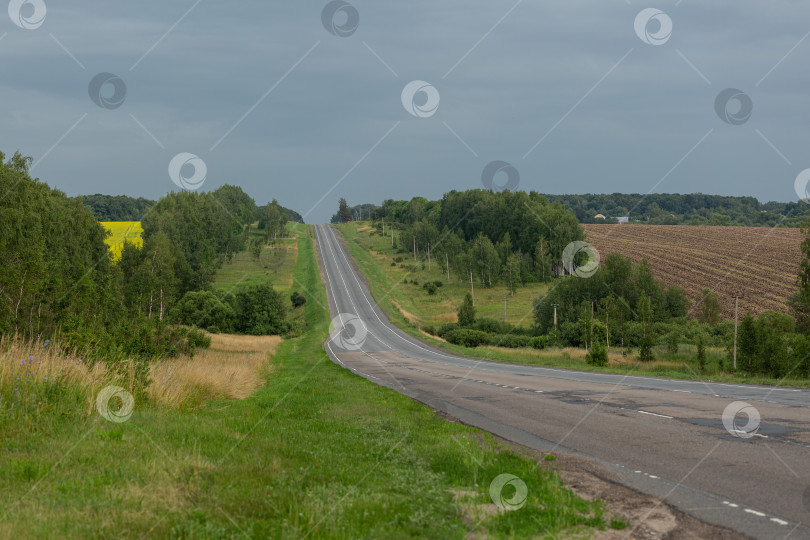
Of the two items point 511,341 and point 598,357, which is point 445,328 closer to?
point 511,341

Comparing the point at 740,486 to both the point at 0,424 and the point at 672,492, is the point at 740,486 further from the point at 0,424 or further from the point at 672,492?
the point at 0,424

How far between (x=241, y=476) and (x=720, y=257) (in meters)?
126

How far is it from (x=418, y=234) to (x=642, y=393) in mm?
138268

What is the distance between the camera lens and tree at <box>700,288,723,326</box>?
272 feet

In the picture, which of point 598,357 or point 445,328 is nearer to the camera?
point 598,357

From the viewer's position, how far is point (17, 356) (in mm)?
11820

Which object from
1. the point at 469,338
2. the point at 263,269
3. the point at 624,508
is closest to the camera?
the point at 624,508

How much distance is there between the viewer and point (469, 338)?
81.4 meters

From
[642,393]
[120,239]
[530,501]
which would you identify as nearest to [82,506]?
[530,501]

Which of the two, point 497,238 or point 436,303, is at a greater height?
point 497,238

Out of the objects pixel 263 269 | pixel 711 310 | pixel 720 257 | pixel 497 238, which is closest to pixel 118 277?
pixel 263 269

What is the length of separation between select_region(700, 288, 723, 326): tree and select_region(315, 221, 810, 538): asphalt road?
63093 mm

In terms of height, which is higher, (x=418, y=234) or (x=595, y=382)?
(x=418, y=234)

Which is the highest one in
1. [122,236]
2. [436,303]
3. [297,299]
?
[122,236]
